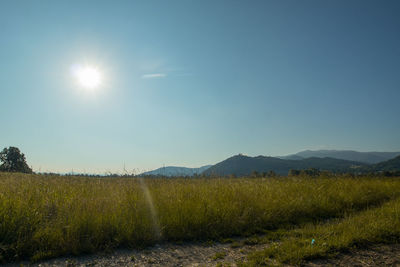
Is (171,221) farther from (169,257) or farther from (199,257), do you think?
(199,257)

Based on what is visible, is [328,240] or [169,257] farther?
[328,240]

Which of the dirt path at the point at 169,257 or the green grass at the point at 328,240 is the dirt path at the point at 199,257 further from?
the green grass at the point at 328,240

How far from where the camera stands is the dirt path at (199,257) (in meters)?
3.69

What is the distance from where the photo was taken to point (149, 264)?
12.2 feet

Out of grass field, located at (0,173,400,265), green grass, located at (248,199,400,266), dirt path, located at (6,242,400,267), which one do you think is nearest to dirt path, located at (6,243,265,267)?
dirt path, located at (6,242,400,267)

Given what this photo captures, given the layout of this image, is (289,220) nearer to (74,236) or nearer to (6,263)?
(74,236)

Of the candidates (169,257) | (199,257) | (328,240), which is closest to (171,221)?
(169,257)

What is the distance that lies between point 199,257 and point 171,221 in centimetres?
142

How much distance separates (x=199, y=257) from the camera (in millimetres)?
4031

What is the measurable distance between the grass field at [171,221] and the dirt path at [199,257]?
0.73ft

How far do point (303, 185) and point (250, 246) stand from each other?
6262 millimetres

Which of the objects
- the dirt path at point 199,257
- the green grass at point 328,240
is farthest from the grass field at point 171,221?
the dirt path at point 199,257

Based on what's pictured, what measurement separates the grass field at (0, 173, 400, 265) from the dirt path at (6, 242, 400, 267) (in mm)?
222

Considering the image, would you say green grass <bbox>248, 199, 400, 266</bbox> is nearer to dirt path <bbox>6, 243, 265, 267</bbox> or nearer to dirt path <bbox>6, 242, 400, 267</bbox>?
dirt path <bbox>6, 242, 400, 267</bbox>
